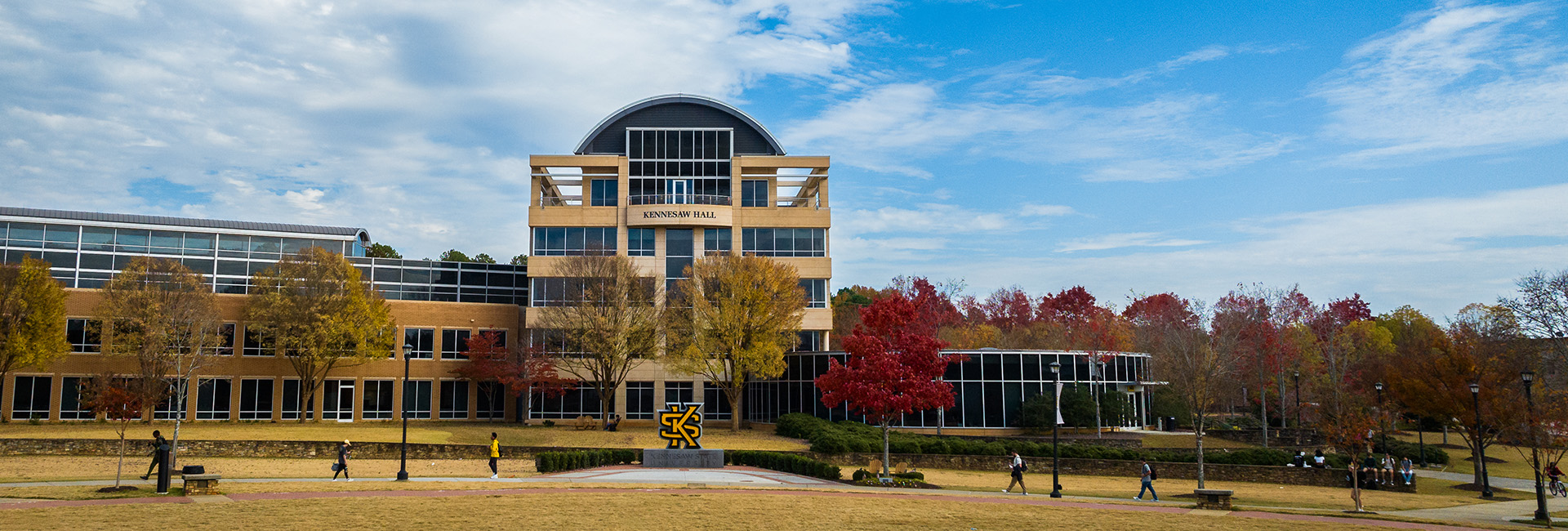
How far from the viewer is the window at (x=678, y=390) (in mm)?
55400

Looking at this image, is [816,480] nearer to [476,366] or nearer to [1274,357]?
[476,366]

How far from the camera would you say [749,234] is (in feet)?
188

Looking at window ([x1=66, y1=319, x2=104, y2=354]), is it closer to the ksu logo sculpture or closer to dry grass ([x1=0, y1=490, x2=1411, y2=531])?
the ksu logo sculpture

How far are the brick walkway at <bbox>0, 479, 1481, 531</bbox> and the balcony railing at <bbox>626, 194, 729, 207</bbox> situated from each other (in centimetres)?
3221

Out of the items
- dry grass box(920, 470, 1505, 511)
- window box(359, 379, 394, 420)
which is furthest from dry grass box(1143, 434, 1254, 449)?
window box(359, 379, 394, 420)

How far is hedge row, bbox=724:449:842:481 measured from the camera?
1227 inches

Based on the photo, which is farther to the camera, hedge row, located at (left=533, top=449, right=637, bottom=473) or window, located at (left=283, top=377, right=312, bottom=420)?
window, located at (left=283, top=377, right=312, bottom=420)

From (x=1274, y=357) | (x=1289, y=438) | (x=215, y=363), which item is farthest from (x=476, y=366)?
(x=1274, y=357)

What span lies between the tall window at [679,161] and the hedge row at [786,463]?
25.6m

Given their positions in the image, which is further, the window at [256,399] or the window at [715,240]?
the window at [715,240]

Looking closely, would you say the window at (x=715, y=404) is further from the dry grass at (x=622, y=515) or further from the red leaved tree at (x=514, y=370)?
the dry grass at (x=622, y=515)

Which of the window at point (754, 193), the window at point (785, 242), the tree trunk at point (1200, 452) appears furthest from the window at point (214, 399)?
the tree trunk at point (1200, 452)

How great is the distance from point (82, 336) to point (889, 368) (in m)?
44.7

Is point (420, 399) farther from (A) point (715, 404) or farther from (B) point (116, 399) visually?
(B) point (116, 399)
